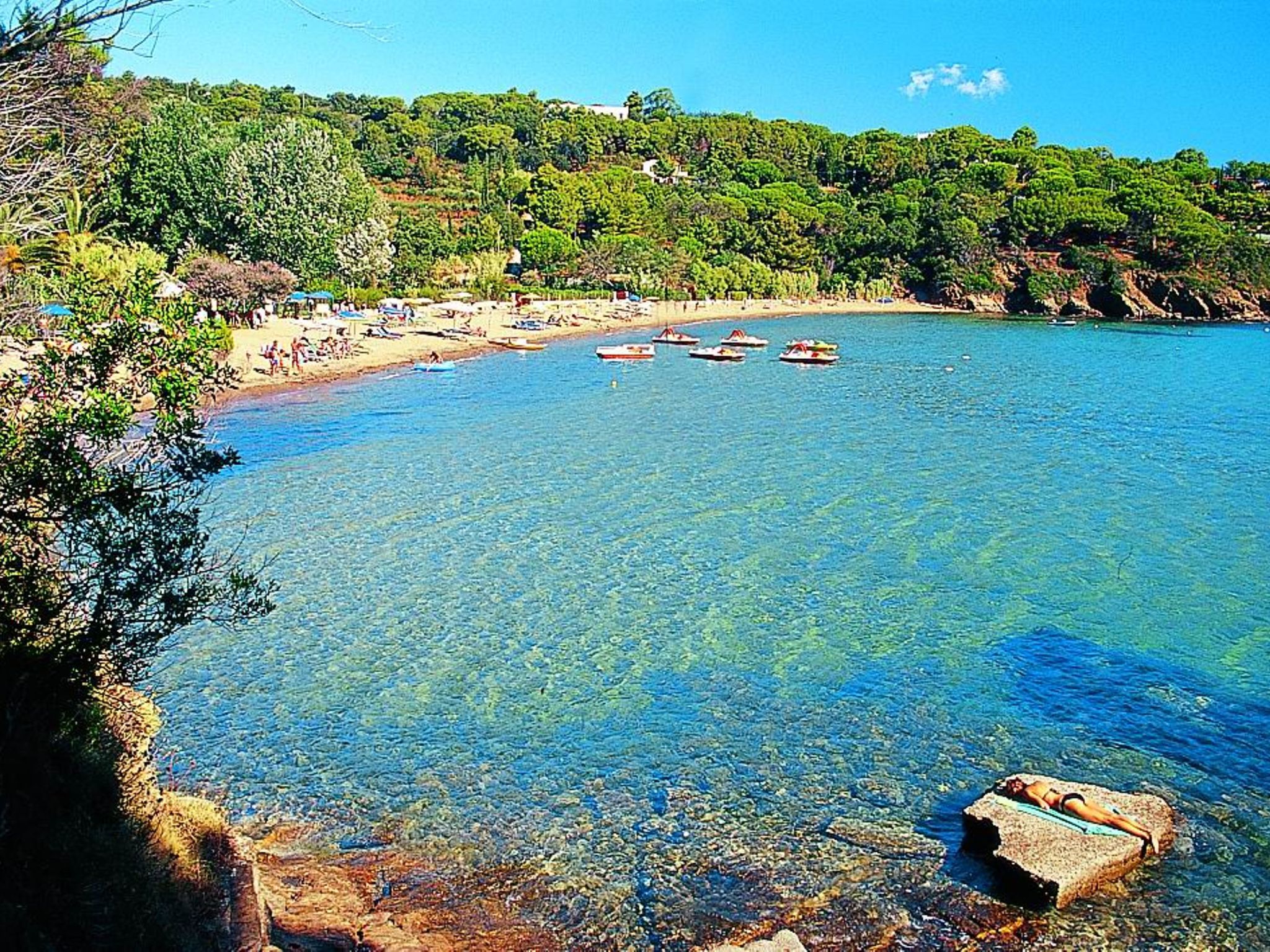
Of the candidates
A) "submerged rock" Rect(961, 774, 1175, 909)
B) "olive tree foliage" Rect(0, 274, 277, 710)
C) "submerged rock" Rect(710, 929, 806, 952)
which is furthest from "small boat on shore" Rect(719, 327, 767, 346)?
"submerged rock" Rect(710, 929, 806, 952)

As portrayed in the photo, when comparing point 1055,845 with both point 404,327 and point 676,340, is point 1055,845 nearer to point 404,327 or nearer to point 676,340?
point 676,340

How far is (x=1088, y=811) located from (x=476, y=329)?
64.6 m

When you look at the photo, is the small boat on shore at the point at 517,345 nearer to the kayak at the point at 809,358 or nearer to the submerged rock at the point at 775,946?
the kayak at the point at 809,358

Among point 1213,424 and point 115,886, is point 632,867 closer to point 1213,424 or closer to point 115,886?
point 115,886

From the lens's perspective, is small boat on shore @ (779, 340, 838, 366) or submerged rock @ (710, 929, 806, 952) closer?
submerged rock @ (710, 929, 806, 952)

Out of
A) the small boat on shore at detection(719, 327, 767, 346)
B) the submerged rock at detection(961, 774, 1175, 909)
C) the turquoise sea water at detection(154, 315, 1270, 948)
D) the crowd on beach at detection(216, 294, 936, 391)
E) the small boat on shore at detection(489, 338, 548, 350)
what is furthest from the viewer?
the small boat on shore at detection(719, 327, 767, 346)

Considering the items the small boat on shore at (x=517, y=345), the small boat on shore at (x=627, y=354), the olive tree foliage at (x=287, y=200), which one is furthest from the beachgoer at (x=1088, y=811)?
the olive tree foliage at (x=287, y=200)

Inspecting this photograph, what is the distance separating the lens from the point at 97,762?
33.3 feet

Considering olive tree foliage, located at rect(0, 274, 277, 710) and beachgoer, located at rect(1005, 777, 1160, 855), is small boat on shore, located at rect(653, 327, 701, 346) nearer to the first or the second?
beachgoer, located at rect(1005, 777, 1160, 855)

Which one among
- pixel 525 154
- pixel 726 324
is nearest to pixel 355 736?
pixel 726 324

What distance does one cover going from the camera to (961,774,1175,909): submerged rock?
11.3 meters

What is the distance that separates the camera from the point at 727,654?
18891 millimetres

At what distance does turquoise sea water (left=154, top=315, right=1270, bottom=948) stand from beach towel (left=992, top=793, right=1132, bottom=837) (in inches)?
25.3

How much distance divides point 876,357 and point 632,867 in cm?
6036
